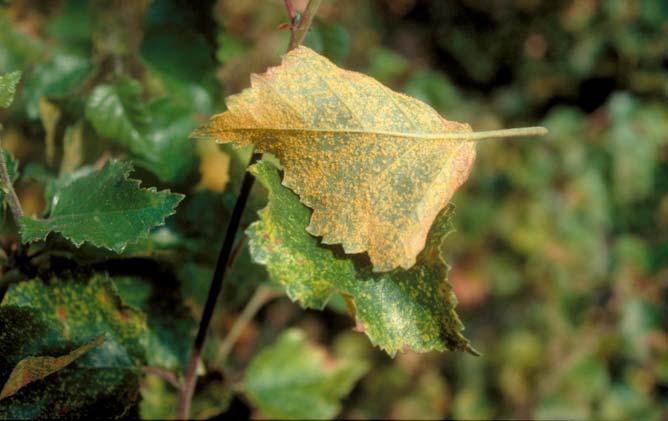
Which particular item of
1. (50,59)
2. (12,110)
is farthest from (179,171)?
(12,110)

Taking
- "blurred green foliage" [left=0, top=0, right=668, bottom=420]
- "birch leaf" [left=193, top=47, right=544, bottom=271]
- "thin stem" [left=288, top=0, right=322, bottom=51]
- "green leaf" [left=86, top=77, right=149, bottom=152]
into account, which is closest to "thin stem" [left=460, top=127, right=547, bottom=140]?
"birch leaf" [left=193, top=47, right=544, bottom=271]

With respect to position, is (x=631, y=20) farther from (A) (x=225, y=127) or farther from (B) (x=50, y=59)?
(A) (x=225, y=127)

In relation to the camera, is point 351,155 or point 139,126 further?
point 139,126

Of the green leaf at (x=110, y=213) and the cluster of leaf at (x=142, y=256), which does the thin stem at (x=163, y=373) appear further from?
the green leaf at (x=110, y=213)

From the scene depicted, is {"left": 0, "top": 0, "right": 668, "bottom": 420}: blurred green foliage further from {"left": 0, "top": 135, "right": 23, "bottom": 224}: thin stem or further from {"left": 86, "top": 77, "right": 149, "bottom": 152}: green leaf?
{"left": 0, "top": 135, "right": 23, "bottom": 224}: thin stem

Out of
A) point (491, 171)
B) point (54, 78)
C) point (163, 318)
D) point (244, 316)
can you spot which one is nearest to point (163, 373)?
point (163, 318)

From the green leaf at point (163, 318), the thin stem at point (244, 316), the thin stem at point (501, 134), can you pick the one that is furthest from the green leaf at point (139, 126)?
the thin stem at point (501, 134)

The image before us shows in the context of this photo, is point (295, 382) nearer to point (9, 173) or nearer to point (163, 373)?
point (163, 373)
